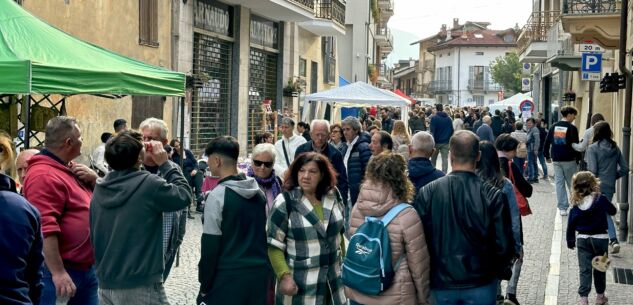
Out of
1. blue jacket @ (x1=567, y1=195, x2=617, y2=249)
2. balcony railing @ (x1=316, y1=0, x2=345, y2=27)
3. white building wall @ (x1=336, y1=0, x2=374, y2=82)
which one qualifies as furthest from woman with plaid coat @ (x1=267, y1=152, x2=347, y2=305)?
white building wall @ (x1=336, y1=0, x2=374, y2=82)

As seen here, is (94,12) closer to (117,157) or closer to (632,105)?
(632,105)

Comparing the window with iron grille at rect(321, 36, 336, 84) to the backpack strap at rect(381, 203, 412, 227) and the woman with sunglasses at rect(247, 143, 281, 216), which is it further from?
the backpack strap at rect(381, 203, 412, 227)

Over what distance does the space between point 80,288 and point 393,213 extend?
2062 mm

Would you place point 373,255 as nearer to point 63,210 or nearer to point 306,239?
point 306,239

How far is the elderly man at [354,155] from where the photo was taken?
1138 cm

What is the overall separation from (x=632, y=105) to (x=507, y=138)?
627 centimetres

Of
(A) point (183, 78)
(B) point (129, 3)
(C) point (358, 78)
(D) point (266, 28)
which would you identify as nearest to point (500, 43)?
(C) point (358, 78)

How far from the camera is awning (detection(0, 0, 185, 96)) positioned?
7.76 metres

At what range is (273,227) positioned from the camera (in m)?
6.09

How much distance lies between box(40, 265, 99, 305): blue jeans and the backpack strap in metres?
1.91

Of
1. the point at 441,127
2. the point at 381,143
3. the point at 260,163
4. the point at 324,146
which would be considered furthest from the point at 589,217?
the point at 441,127

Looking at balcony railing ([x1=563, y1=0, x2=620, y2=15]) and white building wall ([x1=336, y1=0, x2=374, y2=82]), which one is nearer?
balcony railing ([x1=563, y1=0, x2=620, y2=15])

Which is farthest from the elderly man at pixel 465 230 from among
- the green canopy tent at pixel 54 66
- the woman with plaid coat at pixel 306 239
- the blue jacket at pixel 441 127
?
the blue jacket at pixel 441 127

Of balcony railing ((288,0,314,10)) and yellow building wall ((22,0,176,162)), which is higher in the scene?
balcony railing ((288,0,314,10))
